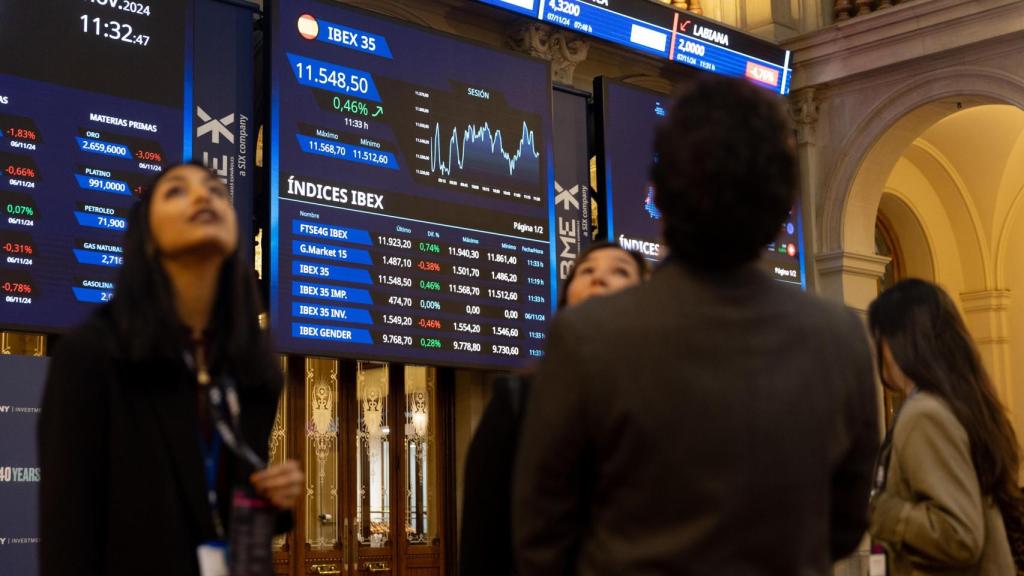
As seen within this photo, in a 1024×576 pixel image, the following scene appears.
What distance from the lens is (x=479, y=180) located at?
8.23m

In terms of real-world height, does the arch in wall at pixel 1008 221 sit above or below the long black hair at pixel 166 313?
above

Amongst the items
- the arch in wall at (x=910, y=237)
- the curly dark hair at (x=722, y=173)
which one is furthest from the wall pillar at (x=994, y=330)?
the curly dark hair at (x=722, y=173)

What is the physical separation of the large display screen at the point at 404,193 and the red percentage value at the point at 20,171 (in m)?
1.31

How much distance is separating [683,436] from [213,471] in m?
0.92

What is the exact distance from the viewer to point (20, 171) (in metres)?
6.39

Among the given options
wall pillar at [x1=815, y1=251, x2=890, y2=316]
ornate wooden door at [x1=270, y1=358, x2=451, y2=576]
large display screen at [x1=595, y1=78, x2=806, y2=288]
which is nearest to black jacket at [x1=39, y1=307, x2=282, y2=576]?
ornate wooden door at [x1=270, y1=358, x2=451, y2=576]

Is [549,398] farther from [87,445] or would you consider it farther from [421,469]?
[421,469]

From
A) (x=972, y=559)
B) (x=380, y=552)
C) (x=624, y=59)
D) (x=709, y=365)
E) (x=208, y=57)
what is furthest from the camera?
(x=624, y=59)

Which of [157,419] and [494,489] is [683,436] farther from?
[494,489]

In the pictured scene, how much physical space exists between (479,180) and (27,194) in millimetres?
2847

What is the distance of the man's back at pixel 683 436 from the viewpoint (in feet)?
5.63

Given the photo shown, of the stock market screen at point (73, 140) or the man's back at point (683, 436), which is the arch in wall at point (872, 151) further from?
the man's back at point (683, 436)

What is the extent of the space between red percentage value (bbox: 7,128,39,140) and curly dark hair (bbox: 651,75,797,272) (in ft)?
17.4

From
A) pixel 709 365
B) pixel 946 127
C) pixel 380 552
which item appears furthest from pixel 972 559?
pixel 946 127
